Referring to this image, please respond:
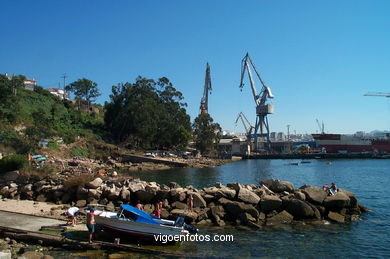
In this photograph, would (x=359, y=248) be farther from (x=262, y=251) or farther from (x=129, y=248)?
(x=129, y=248)

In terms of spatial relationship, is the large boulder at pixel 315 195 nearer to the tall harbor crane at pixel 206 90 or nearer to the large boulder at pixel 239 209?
the large boulder at pixel 239 209

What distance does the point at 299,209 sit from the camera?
18781 millimetres

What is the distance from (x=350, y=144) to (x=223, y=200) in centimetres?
11269

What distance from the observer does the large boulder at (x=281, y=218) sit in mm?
18055

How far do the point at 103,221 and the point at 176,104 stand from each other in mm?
70378

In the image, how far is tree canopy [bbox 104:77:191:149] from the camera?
70.3m

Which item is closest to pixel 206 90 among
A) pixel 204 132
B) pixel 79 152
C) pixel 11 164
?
pixel 204 132

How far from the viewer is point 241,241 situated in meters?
14.9

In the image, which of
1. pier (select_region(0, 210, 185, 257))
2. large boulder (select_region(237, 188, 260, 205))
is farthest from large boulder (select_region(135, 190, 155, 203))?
pier (select_region(0, 210, 185, 257))

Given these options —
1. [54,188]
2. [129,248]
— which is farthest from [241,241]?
[54,188]

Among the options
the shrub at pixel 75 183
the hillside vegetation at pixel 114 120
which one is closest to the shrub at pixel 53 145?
the hillside vegetation at pixel 114 120

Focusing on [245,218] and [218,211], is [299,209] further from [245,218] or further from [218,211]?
[218,211]

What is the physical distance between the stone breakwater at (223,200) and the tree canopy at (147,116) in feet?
155

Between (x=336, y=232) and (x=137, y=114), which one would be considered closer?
(x=336, y=232)
